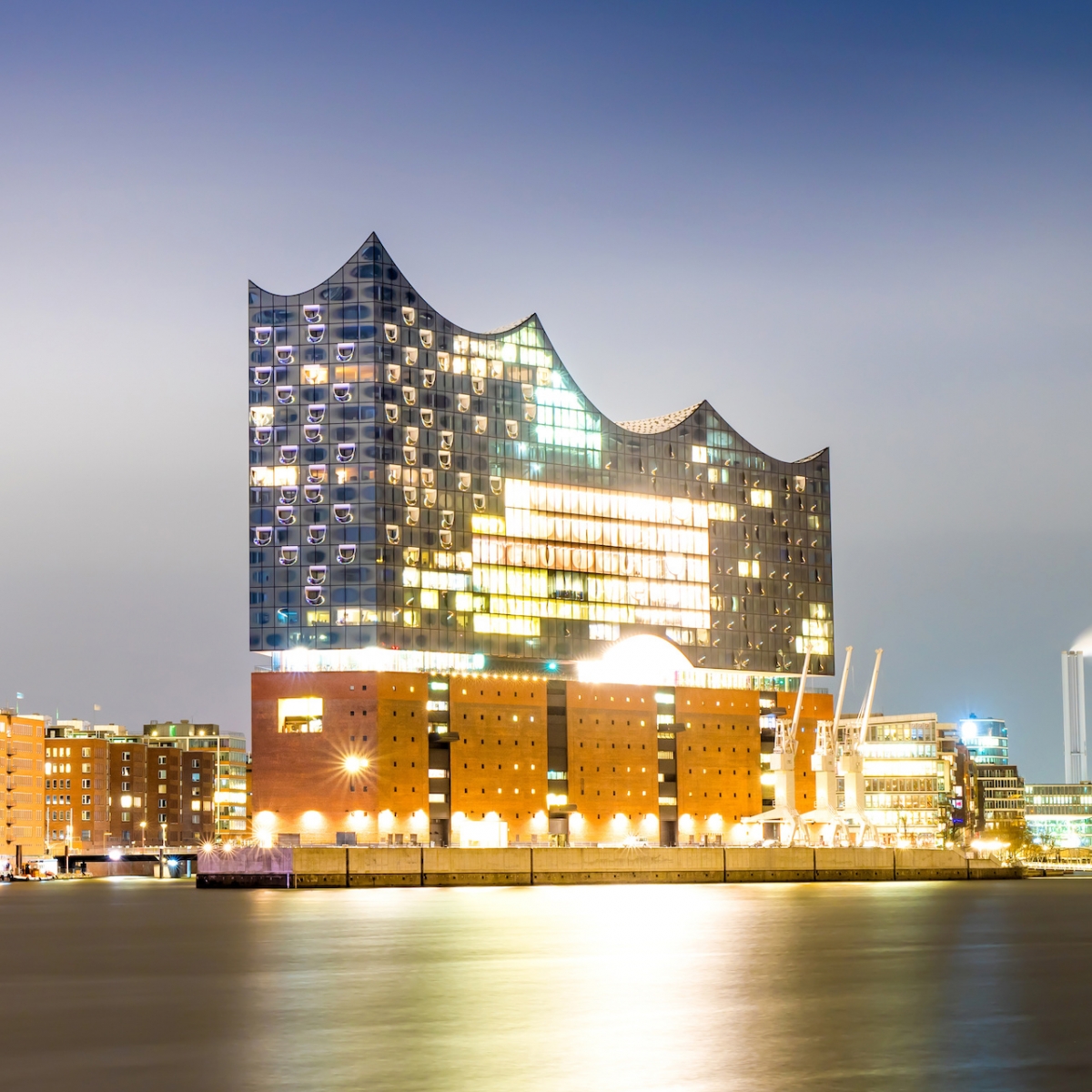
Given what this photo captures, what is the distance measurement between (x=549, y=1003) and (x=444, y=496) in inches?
4938

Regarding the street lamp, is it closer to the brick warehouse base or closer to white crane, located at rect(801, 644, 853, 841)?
the brick warehouse base

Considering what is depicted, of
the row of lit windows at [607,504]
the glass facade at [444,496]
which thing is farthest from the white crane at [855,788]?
the row of lit windows at [607,504]

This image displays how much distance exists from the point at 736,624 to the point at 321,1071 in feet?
534

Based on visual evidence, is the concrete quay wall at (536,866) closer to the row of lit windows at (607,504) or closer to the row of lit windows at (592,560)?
the row of lit windows at (592,560)

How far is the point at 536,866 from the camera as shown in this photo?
15612 cm

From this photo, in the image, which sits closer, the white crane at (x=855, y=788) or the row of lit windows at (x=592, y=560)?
the row of lit windows at (x=592, y=560)

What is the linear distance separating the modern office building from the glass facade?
0.22 m

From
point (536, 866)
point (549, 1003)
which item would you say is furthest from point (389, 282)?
point (549, 1003)

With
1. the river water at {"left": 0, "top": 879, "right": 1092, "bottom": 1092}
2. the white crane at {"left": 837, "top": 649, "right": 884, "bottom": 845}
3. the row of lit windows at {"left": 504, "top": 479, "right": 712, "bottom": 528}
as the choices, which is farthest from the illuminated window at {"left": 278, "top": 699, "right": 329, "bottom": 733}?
the river water at {"left": 0, "top": 879, "right": 1092, "bottom": 1092}

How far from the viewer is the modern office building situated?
163 m

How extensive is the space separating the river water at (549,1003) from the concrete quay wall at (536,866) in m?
54.5

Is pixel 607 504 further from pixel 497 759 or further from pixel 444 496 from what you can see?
pixel 497 759

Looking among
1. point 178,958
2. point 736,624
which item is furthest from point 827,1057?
point 736,624

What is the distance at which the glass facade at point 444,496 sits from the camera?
164m
